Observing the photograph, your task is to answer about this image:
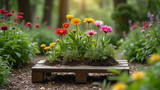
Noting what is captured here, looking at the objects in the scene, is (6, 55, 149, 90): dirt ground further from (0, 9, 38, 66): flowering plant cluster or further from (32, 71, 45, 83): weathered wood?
(0, 9, 38, 66): flowering plant cluster

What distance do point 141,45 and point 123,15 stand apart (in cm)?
441

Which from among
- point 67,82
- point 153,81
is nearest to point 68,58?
point 67,82

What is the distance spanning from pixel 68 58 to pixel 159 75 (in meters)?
2.53

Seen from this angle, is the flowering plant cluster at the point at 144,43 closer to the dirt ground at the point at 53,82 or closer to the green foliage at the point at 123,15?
the dirt ground at the point at 53,82

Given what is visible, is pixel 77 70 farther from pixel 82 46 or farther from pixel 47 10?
pixel 47 10

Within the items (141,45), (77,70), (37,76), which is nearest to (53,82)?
(37,76)

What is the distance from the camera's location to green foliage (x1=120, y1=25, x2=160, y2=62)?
4.80 metres

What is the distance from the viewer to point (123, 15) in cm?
976

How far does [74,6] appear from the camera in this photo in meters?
23.7

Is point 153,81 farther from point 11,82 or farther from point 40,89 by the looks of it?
point 11,82

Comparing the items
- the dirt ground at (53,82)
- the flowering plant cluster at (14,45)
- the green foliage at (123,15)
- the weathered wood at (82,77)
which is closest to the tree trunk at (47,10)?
the green foliage at (123,15)

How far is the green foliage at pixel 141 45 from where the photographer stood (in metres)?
4.80

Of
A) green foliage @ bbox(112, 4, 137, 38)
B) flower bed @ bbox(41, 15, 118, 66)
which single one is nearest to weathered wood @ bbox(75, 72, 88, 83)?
flower bed @ bbox(41, 15, 118, 66)

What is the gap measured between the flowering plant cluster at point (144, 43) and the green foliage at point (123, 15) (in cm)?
361
